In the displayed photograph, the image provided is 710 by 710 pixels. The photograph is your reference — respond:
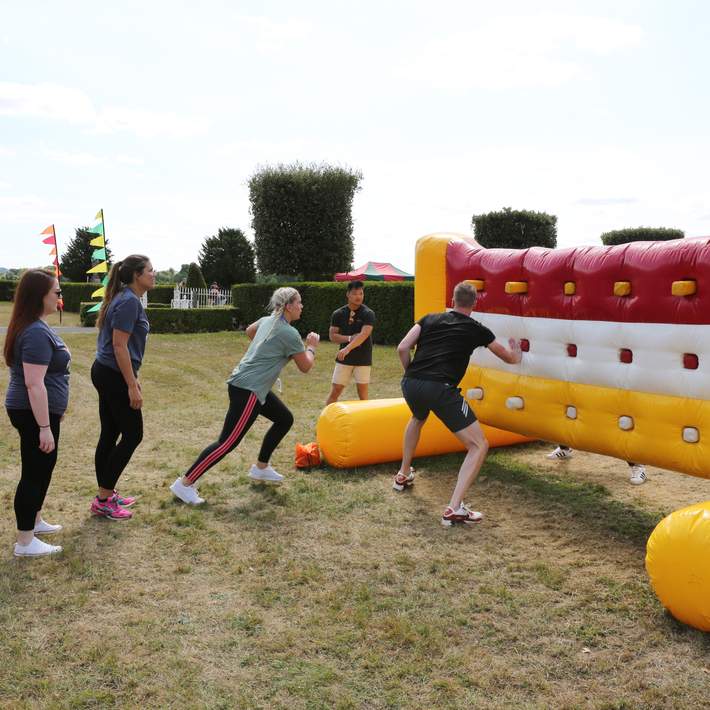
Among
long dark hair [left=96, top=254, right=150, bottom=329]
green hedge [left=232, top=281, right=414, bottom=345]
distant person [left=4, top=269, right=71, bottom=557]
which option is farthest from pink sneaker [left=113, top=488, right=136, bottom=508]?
green hedge [left=232, top=281, right=414, bottom=345]

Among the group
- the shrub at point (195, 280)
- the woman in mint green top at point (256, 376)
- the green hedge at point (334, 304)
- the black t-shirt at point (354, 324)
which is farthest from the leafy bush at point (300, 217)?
the woman in mint green top at point (256, 376)

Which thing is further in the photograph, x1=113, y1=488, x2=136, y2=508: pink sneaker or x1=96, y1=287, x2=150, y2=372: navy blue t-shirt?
x1=113, y1=488, x2=136, y2=508: pink sneaker

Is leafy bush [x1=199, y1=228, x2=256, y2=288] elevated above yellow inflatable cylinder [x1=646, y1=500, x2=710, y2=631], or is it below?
above

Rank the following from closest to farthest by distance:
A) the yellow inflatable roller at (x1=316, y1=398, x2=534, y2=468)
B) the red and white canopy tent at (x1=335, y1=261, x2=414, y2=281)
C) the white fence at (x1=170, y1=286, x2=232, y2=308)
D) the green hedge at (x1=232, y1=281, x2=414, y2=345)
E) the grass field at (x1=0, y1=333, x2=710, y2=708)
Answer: the grass field at (x1=0, y1=333, x2=710, y2=708) → the yellow inflatable roller at (x1=316, y1=398, x2=534, y2=468) → the green hedge at (x1=232, y1=281, x2=414, y2=345) → the white fence at (x1=170, y1=286, x2=232, y2=308) → the red and white canopy tent at (x1=335, y1=261, x2=414, y2=281)

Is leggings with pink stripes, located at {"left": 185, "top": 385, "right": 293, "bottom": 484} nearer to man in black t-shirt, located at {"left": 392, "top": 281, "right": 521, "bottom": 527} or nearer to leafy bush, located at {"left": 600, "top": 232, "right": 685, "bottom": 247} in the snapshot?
man in black t-shirt, located at {"left": 392, "top": 281, "right": 521, "bottom": 527}

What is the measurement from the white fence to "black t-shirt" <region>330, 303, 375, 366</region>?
64.2ft

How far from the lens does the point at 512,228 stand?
3033cm

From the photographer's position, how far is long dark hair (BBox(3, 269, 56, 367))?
15.1 ft

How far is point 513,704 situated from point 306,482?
11.8ft

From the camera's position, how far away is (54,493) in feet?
20.4

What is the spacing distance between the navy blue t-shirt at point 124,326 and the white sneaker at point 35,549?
129 centimetres

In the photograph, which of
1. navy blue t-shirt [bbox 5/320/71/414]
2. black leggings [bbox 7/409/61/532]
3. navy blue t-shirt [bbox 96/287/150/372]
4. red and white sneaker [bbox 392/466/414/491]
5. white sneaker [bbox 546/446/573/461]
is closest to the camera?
navy blue t-shirt [bbox 5/320/71/414]

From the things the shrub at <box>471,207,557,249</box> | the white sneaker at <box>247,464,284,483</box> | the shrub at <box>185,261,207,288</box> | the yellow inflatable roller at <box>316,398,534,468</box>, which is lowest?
the white sneaker at <box>247,464,284,483</box>

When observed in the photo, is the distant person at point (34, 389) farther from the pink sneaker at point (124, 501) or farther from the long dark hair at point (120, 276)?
the pink sneaker at point (124, 501)
